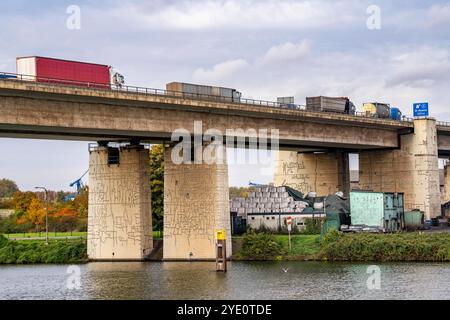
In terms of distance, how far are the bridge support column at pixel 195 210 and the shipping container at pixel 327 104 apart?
21008mm

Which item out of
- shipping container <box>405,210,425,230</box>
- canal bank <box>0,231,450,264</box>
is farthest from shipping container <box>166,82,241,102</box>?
shipping container <box>405,210,425,230</box>

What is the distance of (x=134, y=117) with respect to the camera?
7600 centimetres

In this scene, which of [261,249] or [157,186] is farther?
[157,186]

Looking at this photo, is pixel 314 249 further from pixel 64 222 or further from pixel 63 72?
pixel 64 222

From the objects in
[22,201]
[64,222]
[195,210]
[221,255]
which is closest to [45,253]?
[195,210]

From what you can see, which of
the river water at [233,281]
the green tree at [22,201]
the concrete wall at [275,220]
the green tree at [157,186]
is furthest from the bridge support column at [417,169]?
the green tree at [22,201]

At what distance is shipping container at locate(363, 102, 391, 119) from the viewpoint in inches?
4412

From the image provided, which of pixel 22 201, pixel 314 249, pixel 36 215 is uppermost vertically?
pixel 22 201

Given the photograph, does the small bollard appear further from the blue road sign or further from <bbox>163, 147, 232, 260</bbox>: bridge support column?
the blue road sign

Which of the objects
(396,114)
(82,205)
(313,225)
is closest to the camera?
(313,225)

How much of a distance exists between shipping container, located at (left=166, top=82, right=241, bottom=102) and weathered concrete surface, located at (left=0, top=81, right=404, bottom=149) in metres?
1.81

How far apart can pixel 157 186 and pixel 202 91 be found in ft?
71.8

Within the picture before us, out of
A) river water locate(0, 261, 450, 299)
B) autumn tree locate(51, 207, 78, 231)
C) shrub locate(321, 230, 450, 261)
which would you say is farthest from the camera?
autumn tree locate(51, 207, 78, 231)

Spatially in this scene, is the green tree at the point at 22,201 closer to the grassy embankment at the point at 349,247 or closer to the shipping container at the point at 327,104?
the shipping container at the point at 327,104
